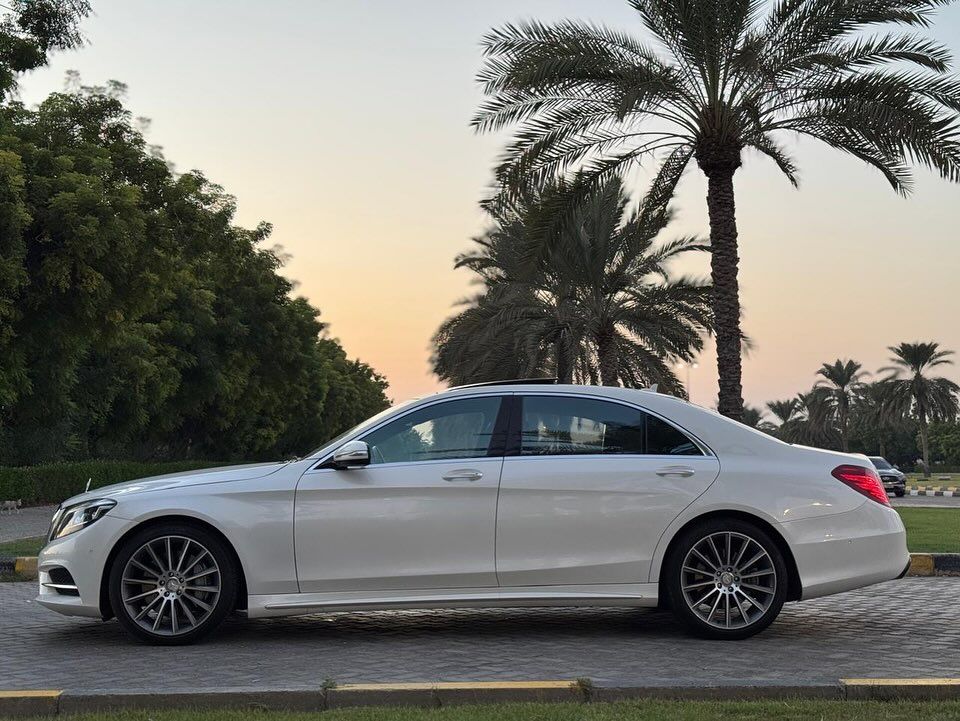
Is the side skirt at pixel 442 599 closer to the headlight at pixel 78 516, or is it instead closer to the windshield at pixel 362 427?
the windshield at pixel 362 427

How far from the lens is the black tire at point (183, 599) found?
25.7ft

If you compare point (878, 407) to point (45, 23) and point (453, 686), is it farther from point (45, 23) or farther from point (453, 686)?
point (453, 686)

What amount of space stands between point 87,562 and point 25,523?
769 inches

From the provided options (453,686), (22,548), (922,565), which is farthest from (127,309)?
(453,686)

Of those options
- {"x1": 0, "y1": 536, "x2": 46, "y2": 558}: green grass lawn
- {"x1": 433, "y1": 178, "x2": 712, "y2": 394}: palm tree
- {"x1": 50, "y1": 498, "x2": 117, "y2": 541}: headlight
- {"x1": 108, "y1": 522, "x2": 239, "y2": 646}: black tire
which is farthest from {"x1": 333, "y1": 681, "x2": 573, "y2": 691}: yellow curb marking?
{"x1": 433, "y1": 178, "x2": 712, "y2": 394}: palm tree

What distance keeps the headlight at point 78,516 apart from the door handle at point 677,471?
11.5 feet

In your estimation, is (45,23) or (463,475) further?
(45,23)

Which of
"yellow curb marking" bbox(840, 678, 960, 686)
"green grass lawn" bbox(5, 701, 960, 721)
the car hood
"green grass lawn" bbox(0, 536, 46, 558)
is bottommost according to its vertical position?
"green grass lawn" bbox(5, 701, 960, 721)

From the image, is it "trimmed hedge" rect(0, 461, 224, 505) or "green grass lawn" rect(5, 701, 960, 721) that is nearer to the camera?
"green grass lawn" rect(5, 701, 960, 721)

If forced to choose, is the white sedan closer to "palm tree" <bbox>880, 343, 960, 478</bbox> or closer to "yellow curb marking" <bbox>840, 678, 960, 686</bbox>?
"yellow curb marking" <bbox>840, 678, 960, 686</bbox>

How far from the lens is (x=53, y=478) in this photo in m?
36.9

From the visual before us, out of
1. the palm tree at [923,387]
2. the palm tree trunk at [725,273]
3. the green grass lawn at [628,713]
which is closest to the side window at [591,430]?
the green grass lawn at [628,713]

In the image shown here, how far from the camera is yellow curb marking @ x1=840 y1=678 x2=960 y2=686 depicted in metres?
6.10

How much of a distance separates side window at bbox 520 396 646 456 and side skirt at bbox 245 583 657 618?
90 cm
